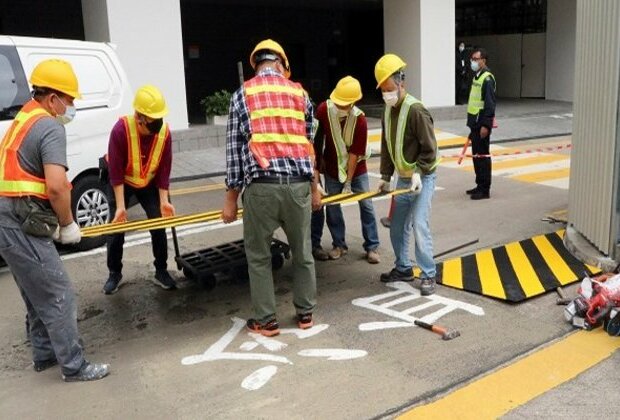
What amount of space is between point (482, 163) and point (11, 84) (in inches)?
229

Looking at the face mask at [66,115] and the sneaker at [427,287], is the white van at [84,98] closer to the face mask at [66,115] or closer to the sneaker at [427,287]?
the face mask at [66,115]

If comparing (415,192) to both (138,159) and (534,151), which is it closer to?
(138,159)

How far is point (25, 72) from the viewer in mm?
6270

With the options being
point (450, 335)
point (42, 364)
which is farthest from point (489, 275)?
point (42, 364)

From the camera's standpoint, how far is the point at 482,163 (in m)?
8.73

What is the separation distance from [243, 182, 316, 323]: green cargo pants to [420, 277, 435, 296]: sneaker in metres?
1.06

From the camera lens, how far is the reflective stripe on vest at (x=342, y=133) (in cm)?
573

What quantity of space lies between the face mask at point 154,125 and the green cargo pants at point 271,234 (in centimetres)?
116

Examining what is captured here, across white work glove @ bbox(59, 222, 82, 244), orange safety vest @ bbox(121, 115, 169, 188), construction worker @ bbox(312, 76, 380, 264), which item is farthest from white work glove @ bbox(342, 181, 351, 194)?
white work glove @ bbox(59, 222, 82, 244)

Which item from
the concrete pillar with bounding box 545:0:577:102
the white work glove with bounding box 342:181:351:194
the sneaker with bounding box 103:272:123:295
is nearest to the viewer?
the sneaker with bounding box 103:272:123:295

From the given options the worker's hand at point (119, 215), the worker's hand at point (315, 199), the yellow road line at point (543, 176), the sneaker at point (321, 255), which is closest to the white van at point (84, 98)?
the worker's hand at point (119, 215)

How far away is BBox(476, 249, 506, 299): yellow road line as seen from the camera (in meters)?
5.06

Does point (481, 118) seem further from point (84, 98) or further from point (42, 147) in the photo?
point (42, 147)

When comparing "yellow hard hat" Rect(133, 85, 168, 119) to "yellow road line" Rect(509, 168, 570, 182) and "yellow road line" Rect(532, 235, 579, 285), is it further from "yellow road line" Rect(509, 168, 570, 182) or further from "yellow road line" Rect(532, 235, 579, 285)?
"yellow road line" Rect(509, 168, 570, 182)
